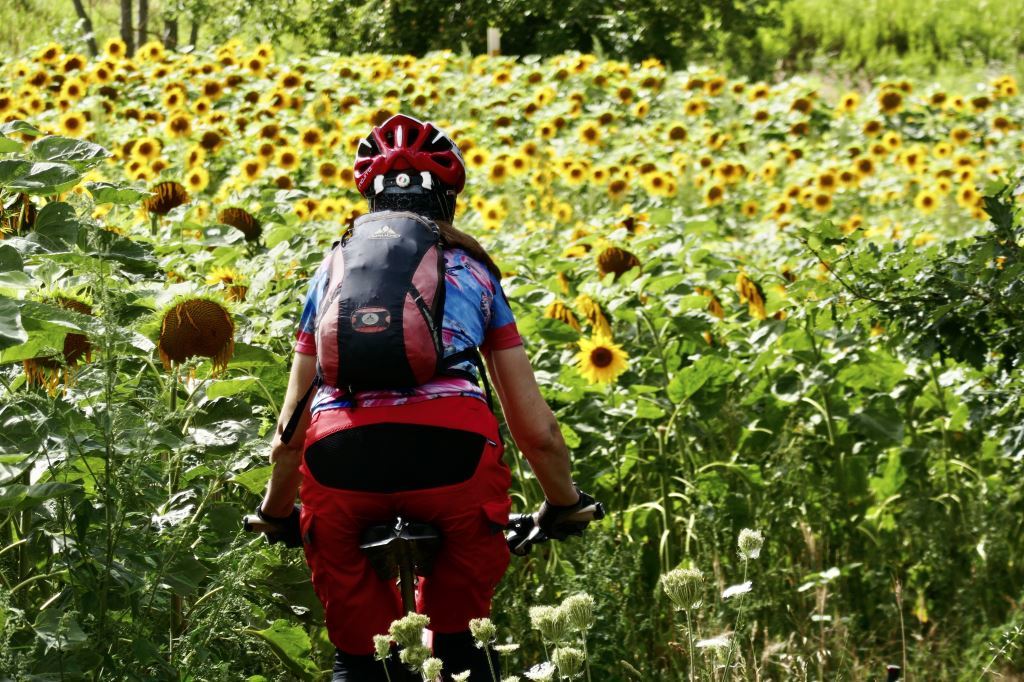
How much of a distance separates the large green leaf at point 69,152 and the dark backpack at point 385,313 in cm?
71

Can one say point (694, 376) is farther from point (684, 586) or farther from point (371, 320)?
point (684, 586)

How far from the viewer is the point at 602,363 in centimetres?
416

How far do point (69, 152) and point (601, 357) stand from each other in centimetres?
178

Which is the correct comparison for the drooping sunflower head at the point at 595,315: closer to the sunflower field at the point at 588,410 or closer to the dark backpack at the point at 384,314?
the sunflower field at the point at 588,410

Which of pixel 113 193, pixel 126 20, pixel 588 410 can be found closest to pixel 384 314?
pixel 113 193

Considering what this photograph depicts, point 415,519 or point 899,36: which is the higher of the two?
point 415,519

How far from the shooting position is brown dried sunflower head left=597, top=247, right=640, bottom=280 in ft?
15.5

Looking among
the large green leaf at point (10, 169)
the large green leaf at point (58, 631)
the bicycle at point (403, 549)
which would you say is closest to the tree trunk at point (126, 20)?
the large green leaf at point (10, 169)

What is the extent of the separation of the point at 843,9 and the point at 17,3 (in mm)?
9320

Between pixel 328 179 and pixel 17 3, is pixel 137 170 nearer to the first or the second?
pixel 328 179

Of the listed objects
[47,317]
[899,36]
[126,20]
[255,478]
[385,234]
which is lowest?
[899,36]

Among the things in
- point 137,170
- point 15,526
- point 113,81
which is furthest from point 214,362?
point 113,81

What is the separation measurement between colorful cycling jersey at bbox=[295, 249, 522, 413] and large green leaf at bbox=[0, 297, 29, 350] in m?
0.54

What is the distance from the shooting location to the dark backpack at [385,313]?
2.42 metres
